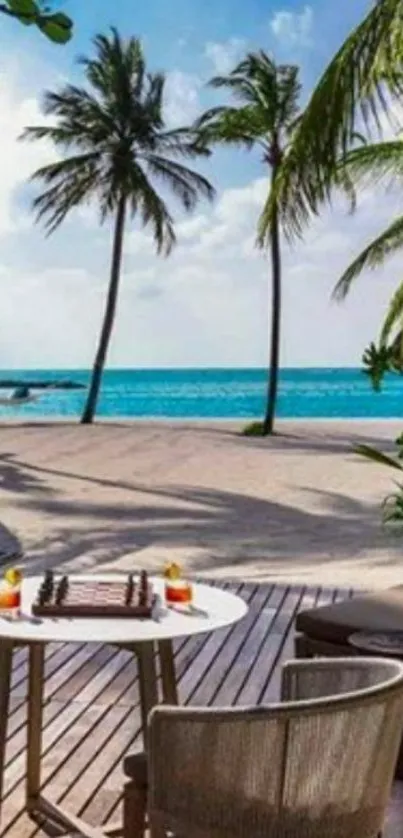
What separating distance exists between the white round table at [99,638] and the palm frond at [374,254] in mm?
9762

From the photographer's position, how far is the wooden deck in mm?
3242

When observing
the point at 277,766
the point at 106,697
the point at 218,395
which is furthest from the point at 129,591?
the point at 218,395

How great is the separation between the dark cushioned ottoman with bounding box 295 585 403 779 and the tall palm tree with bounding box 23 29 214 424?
1873 centimetres

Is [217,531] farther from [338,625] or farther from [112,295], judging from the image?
[112,295]

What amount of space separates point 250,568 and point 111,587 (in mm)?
4843

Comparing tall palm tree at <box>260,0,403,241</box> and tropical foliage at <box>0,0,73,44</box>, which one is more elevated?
tall palm tree at <box>260,0,403,241</box>

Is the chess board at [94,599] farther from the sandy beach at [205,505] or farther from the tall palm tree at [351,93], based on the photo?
the sandy beach at [205,505]

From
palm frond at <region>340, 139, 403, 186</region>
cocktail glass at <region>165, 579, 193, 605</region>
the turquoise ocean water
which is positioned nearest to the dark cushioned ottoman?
cocktail glass at <region>165, 579, 193, 605</region>

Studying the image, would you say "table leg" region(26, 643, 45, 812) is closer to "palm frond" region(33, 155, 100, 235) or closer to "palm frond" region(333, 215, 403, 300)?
"palm frond" region(333, 215, 403, 300)

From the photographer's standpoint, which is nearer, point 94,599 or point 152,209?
point 94,599

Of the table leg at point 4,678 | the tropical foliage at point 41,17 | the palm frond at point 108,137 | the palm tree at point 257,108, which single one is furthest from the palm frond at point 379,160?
the palm frond at point 108,137

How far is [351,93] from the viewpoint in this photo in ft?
18.5

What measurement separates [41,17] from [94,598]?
6.58ft

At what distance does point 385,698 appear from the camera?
2.07 meters
